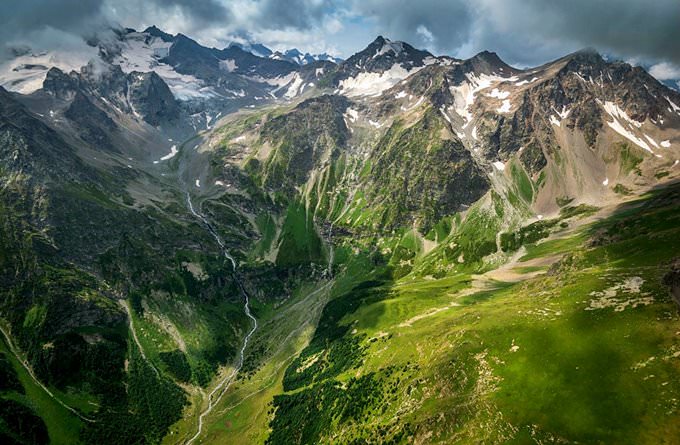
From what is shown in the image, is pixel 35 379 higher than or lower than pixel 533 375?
higher

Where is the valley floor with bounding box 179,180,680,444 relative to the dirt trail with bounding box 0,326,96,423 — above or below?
below

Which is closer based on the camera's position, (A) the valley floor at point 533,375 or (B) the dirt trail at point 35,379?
(A) the valley floor at point 533,375

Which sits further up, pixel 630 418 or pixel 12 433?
pixel 12 433

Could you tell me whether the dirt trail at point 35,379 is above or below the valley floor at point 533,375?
above

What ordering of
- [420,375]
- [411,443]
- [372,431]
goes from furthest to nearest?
1. [420,375]
2. [372,431]
3. [411,443]

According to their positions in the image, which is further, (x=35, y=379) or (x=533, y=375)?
(x=35, y=379)

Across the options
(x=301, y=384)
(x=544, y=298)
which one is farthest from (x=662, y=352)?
(x=301, y=384)

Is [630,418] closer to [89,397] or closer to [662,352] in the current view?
[662,352]

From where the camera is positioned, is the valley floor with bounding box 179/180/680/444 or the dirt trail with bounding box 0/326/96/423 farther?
the dirt trail with bounding box 0/326/96/423

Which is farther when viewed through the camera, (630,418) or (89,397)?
(89,397)

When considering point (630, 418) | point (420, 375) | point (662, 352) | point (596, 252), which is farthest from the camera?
point (596, 252)

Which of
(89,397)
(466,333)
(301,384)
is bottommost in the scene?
(301,384)
